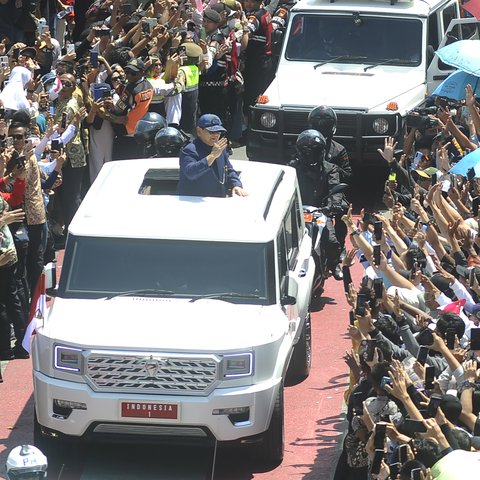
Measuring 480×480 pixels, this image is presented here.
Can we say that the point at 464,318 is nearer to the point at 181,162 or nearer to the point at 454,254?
the point at 454,254

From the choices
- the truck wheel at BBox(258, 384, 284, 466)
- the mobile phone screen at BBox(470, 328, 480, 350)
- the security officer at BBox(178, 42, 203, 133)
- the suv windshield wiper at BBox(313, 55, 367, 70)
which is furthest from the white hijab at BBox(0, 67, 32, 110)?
the mobile phone screen at BBox(470, 328, 480, 350)

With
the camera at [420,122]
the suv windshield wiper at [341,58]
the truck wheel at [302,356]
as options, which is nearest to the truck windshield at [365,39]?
the suv windshield wiper at [341,58]

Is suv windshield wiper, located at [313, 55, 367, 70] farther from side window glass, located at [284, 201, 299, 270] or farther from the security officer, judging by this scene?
side window glass, located at [284, 201, 299, 270]

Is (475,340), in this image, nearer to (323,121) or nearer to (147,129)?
(323,121)

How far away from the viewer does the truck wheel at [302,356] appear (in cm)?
1318

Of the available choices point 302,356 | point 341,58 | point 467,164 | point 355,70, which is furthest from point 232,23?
point 302,356

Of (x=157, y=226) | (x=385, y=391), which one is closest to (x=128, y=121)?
(x=157, y=226)

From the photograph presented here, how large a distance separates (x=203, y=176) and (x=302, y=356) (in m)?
1.99

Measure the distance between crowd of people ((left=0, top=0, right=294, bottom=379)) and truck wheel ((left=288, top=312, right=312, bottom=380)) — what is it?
2.55 meters

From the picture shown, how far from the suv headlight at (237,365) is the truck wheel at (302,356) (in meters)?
2.28

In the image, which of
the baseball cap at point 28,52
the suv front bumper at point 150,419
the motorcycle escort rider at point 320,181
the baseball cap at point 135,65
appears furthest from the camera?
the baseball cap at point 135,65

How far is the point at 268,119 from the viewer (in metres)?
19.4

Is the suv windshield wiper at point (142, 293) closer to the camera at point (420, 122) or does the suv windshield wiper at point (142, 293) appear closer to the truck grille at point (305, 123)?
the camera at point (420, 122)

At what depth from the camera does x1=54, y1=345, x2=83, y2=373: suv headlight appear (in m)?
10.8
